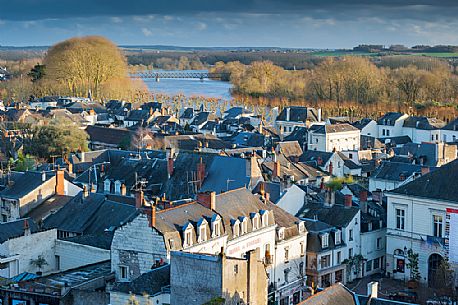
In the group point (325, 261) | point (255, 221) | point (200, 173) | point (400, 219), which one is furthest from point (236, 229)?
point (200, 173)

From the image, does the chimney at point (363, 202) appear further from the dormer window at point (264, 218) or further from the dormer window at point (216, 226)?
the dormer window at point (216, 226)

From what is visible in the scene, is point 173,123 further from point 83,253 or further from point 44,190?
point 83,253

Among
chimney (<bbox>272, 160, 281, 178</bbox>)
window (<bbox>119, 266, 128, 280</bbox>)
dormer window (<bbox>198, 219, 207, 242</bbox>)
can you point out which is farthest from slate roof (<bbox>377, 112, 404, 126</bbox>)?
window (<bbox>119, 266, 128, 280</bbox>)

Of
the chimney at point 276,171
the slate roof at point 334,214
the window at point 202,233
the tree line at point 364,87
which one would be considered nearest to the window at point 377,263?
the slate roof at point 334,214

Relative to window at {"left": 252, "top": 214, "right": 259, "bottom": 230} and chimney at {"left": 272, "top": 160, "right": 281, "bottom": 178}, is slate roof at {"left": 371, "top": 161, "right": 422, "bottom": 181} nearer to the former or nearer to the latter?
chimney at {"left": 272, "top": 160, "right": 281, "bottom": 178}

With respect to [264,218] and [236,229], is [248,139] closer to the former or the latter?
[264,218]

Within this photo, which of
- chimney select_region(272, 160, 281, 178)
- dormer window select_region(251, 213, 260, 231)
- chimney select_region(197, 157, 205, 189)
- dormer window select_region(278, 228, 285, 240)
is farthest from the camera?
chimney select_region(272, 160, 281, 178)

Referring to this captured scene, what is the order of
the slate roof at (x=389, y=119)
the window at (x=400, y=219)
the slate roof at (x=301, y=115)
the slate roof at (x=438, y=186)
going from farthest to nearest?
the slate roof at (x=301, y=115)
the slate roof at (x=389, y=119)
the window at (x=400, y=219)
the slate roof at (x=438, y=186)
